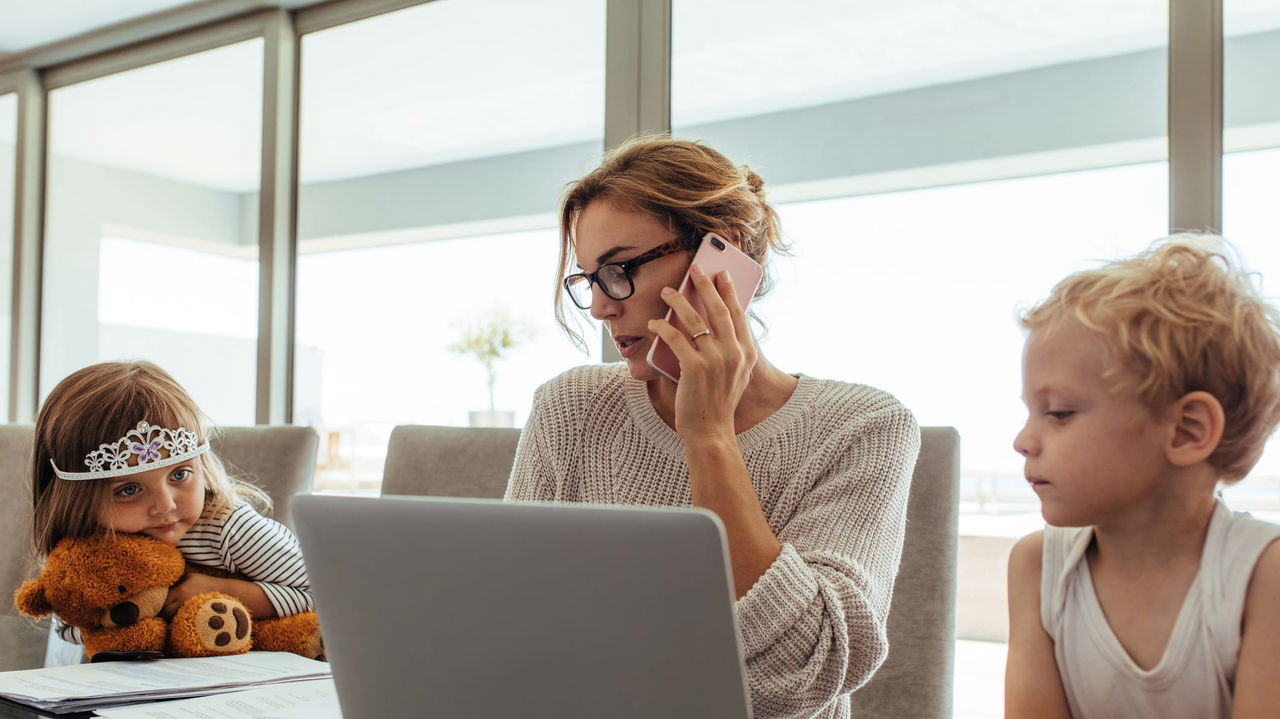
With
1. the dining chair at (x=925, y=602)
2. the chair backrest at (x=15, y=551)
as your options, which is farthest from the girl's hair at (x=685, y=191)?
the chair backrest at (x=15, y=551)

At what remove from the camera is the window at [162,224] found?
376 centimetres

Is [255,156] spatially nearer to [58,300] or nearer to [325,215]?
[325,215]

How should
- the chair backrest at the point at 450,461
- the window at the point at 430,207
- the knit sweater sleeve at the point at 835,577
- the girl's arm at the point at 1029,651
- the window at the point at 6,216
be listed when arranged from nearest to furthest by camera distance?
the girl's arm at the point at 1029,651, the knit sweater sleeve at the point at 835,577, the chair backrest at the point at 450,461, the window at the point at 430,207, the window at the point at 6,216

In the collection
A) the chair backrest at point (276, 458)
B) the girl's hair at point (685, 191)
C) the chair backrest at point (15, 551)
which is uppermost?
the girl's hair at point (685, 191)

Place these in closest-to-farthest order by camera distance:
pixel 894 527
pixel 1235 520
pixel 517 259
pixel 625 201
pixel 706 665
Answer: pixel 706 665
pixel 1235 520
pixel 894 527
pixel 625 201
pixel 517 259

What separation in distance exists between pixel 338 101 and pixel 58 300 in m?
1.59

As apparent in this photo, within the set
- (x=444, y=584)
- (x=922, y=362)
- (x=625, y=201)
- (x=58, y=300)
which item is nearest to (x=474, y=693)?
(x=444, y=584)

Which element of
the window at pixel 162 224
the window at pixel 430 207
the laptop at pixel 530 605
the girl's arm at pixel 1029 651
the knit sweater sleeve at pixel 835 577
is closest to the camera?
the laptop at pixel 530 605

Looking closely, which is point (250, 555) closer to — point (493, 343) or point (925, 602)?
point (925, 602)

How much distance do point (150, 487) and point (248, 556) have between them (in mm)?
170

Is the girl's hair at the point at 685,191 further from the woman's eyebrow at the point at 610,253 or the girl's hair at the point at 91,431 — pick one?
the girl's hair at the point at 91,431

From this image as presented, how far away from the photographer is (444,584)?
640 mm

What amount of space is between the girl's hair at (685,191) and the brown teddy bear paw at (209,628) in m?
0.70

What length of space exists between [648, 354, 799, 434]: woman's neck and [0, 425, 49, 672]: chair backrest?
1248 mm
